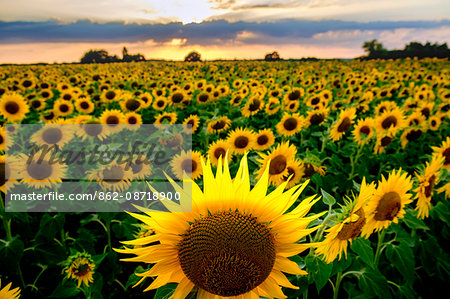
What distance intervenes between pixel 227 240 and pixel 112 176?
292 cm

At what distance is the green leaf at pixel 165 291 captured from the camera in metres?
1.26

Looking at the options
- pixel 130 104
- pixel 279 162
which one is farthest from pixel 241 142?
pixel 130 104

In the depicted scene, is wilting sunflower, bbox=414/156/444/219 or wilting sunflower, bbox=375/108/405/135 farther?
wilting sunflower, bbox=375/108/405/135

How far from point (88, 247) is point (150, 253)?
2.60 meters

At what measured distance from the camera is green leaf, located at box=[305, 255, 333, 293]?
5.31ft

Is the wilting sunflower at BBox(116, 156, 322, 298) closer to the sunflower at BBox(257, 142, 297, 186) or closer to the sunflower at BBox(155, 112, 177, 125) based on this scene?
the sunflower at BBox(257, 142, 297, 186)

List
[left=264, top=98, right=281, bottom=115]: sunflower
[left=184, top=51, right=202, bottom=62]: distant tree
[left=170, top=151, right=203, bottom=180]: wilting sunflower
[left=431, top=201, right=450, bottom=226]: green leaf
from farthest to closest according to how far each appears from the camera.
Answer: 1. [left=184, top=51, right=202, bottom=62]: distant tree
2. [left=264, top=98, right=281, bottom=115]: sunflower
3. [left=170, top=151, right=203, bottom=180]: wilting sunflower
4. [left=431, top=201, right=450, bottom=226]: green leaf

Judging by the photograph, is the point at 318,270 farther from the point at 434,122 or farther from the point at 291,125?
the point at 434,122

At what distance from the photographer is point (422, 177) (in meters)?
2.54

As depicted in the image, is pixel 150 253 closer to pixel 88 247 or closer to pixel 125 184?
pixel 88 247

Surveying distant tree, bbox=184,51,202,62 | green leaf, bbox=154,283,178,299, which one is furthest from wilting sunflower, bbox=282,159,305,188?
distant tree, bbox=184,51,202,62

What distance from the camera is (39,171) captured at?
A: 3.50 meters

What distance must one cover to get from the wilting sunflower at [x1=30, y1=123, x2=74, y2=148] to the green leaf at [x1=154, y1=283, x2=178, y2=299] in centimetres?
419

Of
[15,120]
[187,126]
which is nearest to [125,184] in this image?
[187,126]
